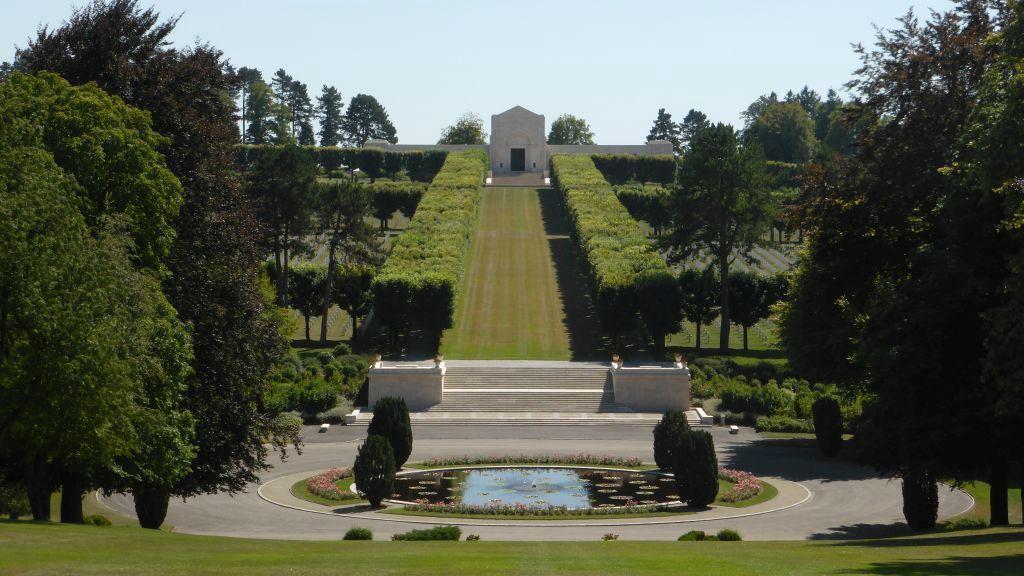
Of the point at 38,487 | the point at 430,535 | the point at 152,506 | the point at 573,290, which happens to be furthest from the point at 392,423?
the point at 573,290

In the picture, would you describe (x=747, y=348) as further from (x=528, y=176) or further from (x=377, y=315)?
(x=528, y=176)

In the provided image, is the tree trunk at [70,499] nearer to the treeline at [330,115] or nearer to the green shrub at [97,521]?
the green shrub at [97,521]

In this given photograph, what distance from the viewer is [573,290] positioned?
7694cm

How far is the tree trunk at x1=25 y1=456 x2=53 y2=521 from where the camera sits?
25328mm

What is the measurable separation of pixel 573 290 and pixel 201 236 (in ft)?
156

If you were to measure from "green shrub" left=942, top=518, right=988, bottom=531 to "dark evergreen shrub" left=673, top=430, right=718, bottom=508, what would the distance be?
6708 mm

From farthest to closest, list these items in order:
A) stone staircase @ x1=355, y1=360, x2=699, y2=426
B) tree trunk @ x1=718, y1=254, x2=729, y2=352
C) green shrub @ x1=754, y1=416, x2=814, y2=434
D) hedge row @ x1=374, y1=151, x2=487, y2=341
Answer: tree trunk @ x1=718, y1=254, x2=729, y2=352 < hedge row @ x1=374, y1=151, x2=487, y2=341 < stone staircase @ x1=355, y1=360, x2=699, y2=426 < green shrub @ x1=754, y1=416, x2=814, y2=434

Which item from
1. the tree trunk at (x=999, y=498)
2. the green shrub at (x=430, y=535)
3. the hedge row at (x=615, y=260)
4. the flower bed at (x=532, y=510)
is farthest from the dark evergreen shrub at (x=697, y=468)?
the hedge row at (x=615, y=260)

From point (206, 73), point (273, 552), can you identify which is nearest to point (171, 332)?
point (273, 552)

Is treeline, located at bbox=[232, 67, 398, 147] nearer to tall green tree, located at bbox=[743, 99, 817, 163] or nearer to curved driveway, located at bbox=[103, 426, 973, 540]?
tall green tree, located at bbox=[743, 99, 817, 163]

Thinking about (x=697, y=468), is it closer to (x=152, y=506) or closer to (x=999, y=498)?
(x=999, y=498)

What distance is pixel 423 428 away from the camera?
165 feet

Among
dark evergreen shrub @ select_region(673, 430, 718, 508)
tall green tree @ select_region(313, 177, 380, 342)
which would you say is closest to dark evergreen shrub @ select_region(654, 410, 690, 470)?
dark evergreen shrub @ select_region(673, 430, 718, 508)

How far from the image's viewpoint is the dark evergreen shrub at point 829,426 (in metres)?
44.2
